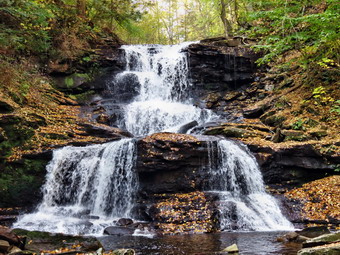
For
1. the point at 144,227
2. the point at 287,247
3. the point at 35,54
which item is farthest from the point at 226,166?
the point at 35,54

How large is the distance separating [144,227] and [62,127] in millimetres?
6480

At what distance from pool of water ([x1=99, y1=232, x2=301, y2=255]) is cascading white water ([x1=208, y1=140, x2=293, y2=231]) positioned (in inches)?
30.3

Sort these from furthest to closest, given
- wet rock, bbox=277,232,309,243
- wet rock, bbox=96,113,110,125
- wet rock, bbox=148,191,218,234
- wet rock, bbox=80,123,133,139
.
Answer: wet rock, bbox=96,113,110,125 < wet rock, bbox=80,123,133,139 < wet rock, bbox=148,191,218,234 < wet rock, bbox=277,232,309,243

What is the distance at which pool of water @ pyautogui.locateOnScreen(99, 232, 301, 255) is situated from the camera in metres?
5.55

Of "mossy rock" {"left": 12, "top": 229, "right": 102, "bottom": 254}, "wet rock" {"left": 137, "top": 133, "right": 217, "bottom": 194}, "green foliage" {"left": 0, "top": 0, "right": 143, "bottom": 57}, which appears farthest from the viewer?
"green foliage" {"left": 0, "top": 0, "right": 143, "bottom": 57}

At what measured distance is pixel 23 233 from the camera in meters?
6.44

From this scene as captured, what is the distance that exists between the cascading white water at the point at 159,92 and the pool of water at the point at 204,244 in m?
7.91

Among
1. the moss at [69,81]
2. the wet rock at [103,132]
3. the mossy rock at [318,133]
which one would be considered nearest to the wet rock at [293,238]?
the mossy rock at [318,133]

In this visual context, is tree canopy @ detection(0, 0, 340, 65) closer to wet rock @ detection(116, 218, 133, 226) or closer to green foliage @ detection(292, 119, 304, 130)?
green foliage @ detection(292, 119, 304, 130)

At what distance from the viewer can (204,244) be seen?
6.23 metres

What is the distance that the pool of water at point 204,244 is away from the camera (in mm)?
5555

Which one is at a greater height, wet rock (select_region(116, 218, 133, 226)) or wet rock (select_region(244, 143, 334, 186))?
wet rock (select_region(244, 143, 334, 186))

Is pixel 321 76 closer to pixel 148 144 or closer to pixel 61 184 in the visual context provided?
pixel 148 144

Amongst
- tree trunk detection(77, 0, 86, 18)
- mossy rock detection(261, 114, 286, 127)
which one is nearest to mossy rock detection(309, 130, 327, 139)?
mossy rock detection(261, 114, 286, 127)
